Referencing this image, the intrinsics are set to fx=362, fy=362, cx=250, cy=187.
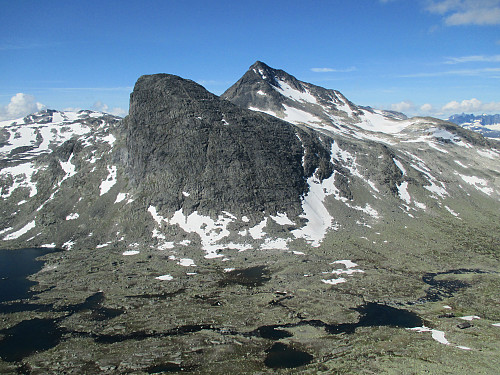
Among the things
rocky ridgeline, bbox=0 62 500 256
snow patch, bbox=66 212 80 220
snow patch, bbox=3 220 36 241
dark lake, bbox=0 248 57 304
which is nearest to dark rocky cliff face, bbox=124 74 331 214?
rocky ridgeline, bbox=0 62 500 256

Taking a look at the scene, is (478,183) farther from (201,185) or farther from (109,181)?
(109,181)

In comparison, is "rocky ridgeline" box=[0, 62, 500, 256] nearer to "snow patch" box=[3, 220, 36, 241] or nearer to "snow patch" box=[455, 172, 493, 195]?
"snow patch" box=[3, 220, 36, 241]

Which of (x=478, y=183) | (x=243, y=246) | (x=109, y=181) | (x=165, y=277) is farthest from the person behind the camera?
(x=478, y=183)

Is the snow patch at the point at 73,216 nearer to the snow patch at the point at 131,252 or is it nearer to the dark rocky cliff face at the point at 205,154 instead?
the dark rocky cliff face at the point at 205,154

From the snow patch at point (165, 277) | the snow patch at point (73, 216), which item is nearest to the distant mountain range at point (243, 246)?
the snow patch at point (165, 277)

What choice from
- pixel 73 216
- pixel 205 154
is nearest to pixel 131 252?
pixel 73 216

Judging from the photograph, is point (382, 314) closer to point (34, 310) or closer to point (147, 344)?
point (147, 344)
